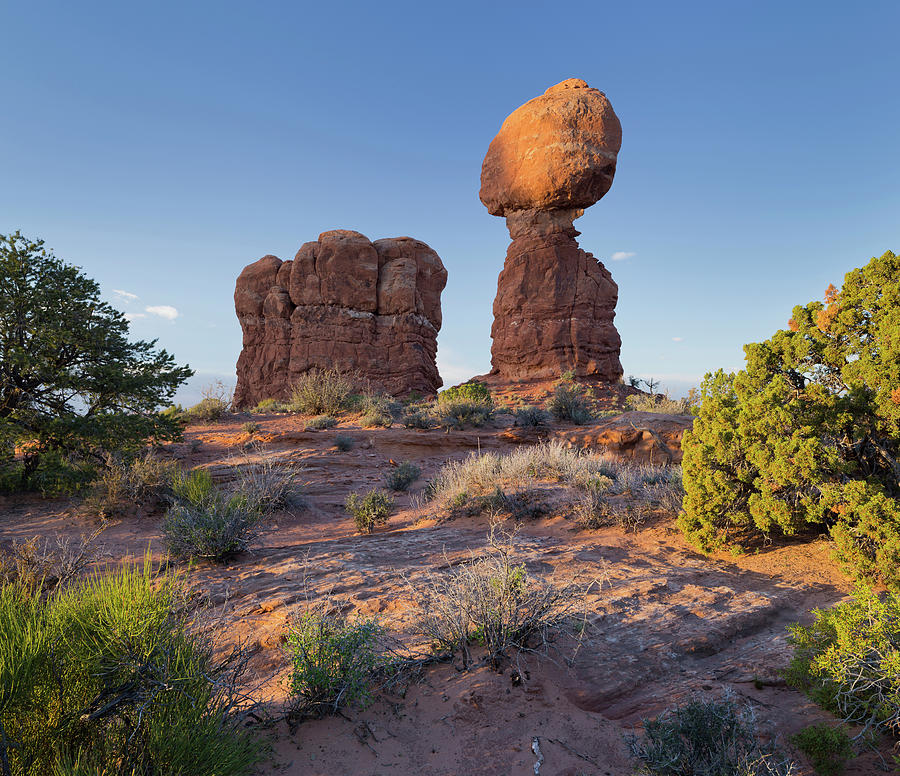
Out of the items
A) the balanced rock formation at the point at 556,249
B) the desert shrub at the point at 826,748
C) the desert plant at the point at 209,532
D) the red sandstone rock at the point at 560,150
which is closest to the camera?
the desert shrub at the point at 826,748

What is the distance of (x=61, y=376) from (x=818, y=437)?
1121 cm

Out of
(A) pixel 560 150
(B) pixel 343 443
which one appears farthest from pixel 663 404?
(A) pixel 560 150

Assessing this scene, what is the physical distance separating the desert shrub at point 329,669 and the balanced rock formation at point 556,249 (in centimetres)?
2013

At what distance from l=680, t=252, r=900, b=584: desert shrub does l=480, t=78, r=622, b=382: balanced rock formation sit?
17.2 meters

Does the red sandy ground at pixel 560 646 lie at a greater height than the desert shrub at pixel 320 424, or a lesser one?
lesser

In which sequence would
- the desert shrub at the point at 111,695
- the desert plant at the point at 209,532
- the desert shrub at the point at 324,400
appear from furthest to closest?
the desert shrub at the point at 324,400 → the desert plant at the point at 209,532 → the desert shrub at the point at 111,695

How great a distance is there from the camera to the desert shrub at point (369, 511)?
6.70m

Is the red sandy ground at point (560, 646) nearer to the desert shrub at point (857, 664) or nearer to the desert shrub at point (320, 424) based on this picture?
the desert shrub at point (857, 664)

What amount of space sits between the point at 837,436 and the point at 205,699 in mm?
5210

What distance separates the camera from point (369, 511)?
681 cm

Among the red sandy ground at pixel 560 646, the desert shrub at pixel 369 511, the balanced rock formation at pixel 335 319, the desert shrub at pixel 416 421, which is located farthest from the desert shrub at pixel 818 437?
the balanced rock formation at pixel 335 319

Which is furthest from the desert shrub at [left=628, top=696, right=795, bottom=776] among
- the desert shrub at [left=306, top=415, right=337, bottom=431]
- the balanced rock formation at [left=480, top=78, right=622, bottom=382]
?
the balanced rock formation at [left=480, top=78, right=622, bottom=382]

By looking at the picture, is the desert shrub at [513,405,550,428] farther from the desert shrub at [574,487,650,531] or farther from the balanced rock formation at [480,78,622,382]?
the balanced rock formation at [480,78,622,382]

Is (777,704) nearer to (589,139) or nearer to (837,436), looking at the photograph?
(837,436)
